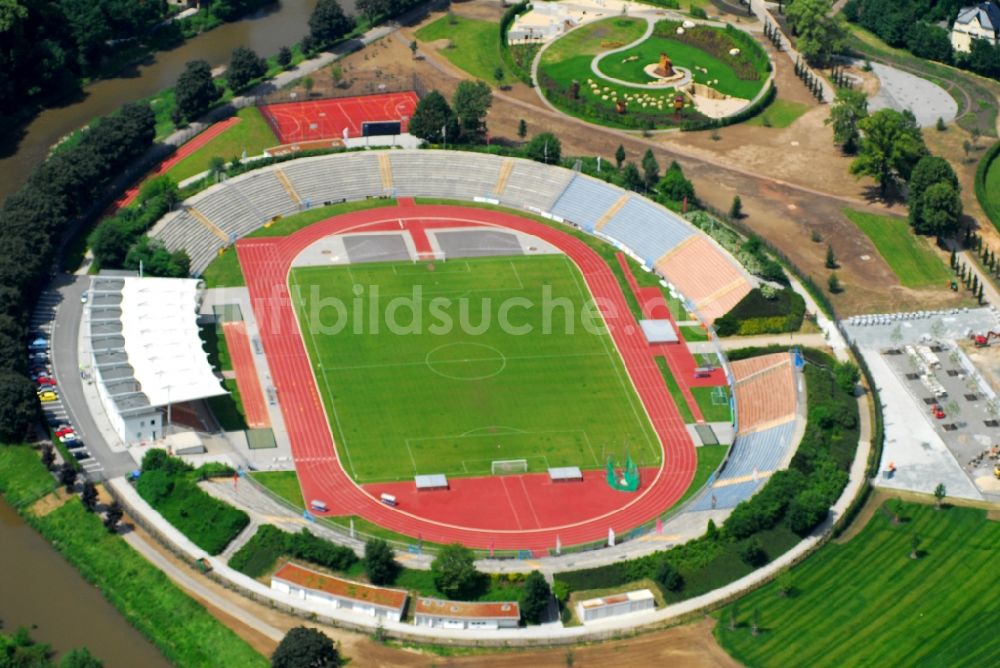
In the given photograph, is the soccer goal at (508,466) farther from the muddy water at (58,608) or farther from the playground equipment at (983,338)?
the playground equipment at (983,338)

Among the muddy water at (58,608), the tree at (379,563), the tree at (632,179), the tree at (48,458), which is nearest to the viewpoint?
the muddy water at (58,608)

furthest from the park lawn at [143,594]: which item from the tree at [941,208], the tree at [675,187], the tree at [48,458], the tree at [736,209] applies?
the tree at [941,208]

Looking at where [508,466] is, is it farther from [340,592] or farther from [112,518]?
[112,518]

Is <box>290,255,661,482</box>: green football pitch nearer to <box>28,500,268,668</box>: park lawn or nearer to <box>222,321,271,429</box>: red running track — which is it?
<box>222,321,271,429</box>: red running track

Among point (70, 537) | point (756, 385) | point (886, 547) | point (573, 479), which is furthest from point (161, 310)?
point (886, 547)

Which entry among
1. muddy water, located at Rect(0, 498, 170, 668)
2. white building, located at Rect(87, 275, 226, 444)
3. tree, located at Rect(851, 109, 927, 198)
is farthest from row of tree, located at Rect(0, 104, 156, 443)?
tree, located at Rect(851, 109, 927, 198)

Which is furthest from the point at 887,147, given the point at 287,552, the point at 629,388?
the point at 287,552

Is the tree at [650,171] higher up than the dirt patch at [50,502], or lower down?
lower down
